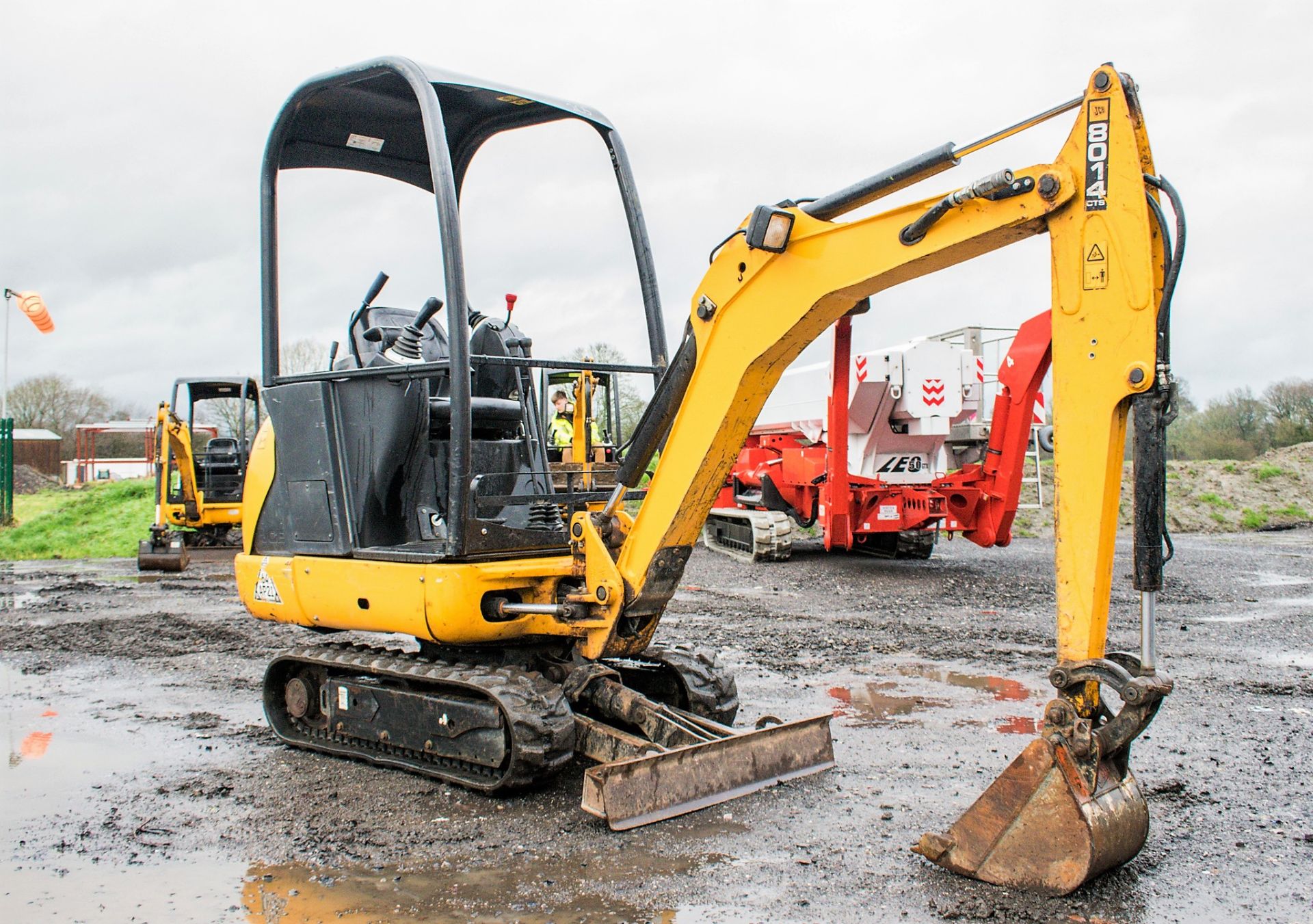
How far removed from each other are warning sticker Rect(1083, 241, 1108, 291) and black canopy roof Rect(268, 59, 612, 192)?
2858mm

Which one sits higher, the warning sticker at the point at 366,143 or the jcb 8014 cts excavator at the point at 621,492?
the warning sticker at the point at 366,143

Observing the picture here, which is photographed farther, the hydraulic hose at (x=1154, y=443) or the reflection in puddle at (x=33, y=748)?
the reflection in puddle at (x=33, y=748)

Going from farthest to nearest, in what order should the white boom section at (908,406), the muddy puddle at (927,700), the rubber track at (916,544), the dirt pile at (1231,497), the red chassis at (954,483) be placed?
1. the dirt pile at (1231,497)
2. the rubber track at (916,544)
3. the white boom section at (908,406)
4. the red chassis at (954,483)
5. the muddy puddle at (927,700)

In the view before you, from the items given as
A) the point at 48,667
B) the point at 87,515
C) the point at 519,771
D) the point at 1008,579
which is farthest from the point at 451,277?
the point at 87,515

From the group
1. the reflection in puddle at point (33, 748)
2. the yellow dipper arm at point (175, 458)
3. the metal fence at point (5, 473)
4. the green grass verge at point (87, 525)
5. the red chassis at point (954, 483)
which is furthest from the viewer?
the metal fence at point (5, 473)

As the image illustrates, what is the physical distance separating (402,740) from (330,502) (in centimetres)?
116

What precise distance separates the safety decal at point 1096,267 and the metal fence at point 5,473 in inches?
882

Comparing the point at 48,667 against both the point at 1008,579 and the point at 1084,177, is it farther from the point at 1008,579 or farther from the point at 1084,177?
the point at 1008,579

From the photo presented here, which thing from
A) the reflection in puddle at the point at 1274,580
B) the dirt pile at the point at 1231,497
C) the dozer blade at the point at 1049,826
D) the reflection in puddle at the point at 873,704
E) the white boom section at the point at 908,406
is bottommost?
the reflection in puddle at the point at 873,704

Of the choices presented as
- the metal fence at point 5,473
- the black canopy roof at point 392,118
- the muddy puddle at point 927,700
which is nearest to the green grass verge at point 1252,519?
the muddy puddle at point 927,700

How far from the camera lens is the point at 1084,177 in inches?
138

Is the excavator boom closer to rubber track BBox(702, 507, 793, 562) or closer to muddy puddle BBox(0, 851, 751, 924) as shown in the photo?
muddy puddle BBox(0, 851, 751, 924)

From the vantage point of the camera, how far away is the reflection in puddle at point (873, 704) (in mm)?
6051

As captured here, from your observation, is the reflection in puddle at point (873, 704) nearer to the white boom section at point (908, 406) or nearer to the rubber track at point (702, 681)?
the rubber track at point (702, 681)
